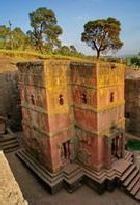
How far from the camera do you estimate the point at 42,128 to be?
12281mm

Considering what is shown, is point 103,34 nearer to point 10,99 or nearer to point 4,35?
point 4,35

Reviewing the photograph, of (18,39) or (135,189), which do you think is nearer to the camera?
(135,189)

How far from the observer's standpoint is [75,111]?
12.7 metres

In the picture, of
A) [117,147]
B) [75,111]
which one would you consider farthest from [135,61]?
[75,111]

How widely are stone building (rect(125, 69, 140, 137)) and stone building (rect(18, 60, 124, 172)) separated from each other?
5.83 meters

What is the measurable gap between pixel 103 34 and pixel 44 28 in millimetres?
9535

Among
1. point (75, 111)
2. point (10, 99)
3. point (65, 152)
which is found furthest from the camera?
point (10, 99)

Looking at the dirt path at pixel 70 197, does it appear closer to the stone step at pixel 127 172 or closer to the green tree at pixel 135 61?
the stone step at pixel 127 172

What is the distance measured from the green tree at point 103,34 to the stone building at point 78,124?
2408 centimetres

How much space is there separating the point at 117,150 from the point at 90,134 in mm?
2355

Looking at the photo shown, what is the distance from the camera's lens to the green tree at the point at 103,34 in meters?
34.3

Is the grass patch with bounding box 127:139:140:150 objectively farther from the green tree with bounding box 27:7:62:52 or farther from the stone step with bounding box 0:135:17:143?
the green tree with bounding box 27:7:62:52

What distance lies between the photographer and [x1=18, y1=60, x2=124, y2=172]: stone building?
11.4 meters

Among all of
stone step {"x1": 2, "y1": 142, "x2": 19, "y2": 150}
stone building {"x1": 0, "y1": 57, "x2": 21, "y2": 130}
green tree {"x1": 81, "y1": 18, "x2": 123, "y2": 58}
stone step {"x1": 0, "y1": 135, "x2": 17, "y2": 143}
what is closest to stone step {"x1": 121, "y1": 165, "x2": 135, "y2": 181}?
stone step {"x1": 2, "y1": 142, "x2": 19, "y2": 150}
